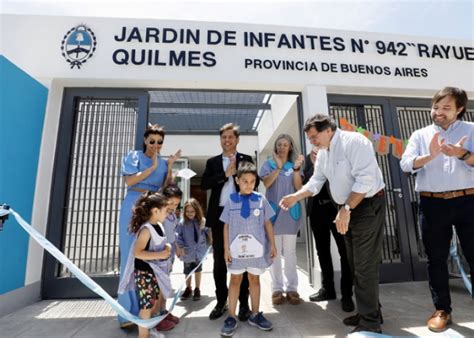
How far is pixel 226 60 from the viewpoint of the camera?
3.20 meters

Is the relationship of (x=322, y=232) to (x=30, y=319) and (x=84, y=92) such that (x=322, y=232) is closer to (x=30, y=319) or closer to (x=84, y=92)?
(x=30, y=319)

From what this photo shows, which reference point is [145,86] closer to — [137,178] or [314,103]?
[137,178]

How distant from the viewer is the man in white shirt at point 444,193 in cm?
200

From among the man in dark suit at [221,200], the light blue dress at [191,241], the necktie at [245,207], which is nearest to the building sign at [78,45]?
the man in dark suit at [221,200]

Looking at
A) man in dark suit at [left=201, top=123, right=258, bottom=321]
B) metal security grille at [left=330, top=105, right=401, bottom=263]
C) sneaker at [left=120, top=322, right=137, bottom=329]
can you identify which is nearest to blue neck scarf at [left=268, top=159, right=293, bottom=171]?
man in dark suit at [left=201, top=123, right=258, bottom=321]

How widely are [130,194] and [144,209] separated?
385 mm

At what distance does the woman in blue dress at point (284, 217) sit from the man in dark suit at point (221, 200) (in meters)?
0.40

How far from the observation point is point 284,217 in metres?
2.73

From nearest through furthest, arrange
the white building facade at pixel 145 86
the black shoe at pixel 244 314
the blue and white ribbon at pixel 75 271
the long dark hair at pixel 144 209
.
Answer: the blue and white ribbon at pixel 75 271 → the long dark hair at pixel 144 209 → the black shoe at pixel 244 314 → the white building facade at pixel 145 86

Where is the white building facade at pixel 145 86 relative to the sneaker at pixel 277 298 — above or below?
above

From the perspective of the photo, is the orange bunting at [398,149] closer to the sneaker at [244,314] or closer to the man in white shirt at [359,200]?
the man in white shirt at [359,200]

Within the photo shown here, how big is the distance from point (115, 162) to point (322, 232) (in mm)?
2583

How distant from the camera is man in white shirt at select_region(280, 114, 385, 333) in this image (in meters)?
1.82

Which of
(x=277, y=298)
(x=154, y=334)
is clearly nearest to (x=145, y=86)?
(x=154, y=334)
